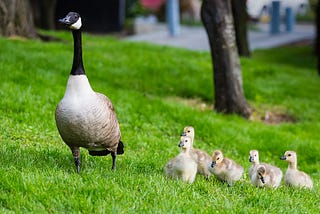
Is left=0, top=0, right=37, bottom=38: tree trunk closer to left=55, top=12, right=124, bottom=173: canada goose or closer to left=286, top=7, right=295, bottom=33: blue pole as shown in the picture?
left=55, top=12, right=124, bottom=173: canada goose

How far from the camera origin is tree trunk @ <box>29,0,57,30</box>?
2131cm

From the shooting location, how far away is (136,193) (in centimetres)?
573

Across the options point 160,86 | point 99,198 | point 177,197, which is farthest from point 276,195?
point 160,86

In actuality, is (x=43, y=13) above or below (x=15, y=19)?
below

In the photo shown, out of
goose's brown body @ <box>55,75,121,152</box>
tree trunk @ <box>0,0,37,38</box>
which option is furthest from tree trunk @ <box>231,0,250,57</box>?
goose's brown body @ <box>55,75,121,152</box>

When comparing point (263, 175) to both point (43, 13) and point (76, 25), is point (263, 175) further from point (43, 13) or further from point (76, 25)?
point (43, 13)

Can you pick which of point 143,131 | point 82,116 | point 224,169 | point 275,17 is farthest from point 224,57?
point 275,17

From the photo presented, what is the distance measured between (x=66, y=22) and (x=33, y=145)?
223 centimetres

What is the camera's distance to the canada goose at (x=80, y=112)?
19.5 feet

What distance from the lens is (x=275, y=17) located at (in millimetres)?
33188

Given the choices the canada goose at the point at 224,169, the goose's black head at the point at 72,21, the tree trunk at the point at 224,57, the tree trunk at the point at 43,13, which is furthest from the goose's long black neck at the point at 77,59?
the tree trunk at the point at 43,13

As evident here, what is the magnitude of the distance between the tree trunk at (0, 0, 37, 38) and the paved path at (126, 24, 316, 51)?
32.8ft

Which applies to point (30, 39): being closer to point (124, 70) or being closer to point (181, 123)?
point (124, 70)

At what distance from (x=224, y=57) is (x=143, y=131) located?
271 cm
